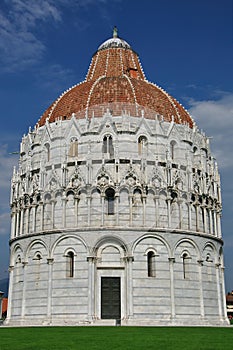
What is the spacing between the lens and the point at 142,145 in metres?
45.0

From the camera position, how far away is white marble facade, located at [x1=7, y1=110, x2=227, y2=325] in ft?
134

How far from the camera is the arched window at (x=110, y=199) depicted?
42719 millimetres

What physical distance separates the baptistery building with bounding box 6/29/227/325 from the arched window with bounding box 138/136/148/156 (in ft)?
0.31

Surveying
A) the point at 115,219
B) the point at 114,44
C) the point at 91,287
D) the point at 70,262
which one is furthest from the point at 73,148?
the point at 114,44

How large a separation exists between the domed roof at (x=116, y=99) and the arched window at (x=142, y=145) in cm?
271

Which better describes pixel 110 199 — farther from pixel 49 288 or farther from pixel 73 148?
pixel 49 288

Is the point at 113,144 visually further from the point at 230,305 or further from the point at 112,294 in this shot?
the point at 230,305

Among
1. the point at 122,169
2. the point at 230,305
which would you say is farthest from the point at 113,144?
the point at 230,305

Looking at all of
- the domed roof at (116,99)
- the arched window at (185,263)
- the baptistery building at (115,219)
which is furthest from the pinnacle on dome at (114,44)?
the arched window at (185,263)

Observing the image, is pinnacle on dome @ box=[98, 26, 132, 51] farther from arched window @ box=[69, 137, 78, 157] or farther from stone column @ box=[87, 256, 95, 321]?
stone column @ box=[87, 256, 95, 321]

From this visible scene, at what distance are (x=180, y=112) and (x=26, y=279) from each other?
2265 centimetres

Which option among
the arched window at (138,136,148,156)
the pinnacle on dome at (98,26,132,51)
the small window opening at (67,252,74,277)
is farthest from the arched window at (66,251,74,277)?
the pinnacle on dome at (98,26,132,51)

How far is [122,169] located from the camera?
143 feet

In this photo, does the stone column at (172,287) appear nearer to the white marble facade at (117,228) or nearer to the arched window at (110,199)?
the white marble facade at (117,228)
